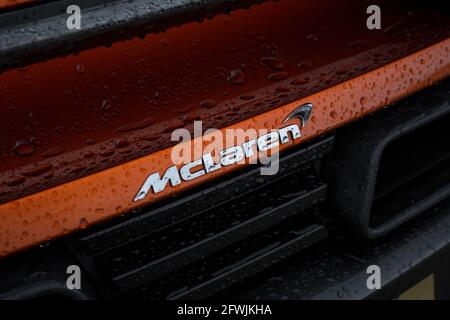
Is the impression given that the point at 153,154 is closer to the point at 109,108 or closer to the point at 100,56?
the point at 109,108

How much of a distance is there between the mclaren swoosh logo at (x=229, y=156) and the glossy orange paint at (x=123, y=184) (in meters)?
0.01

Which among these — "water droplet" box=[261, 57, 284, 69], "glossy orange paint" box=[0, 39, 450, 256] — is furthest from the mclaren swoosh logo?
"water droplet" box=[261, 57, 284, 69]

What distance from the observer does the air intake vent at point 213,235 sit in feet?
3.74

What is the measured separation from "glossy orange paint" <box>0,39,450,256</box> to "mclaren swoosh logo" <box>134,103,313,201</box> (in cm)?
Answer: 1

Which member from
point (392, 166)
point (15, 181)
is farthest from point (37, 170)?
point (392, 166)

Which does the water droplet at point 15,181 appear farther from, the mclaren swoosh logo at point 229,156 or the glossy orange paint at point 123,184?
the mclaren swoosh logo at point 229,156

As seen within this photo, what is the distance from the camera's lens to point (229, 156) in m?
1.15

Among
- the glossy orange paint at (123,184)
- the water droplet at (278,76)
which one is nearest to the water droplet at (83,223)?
the glossy orange paint at (123,184)

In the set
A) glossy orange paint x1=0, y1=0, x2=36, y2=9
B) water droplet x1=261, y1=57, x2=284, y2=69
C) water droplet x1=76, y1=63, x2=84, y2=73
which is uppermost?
glossy orange paint x1=0, y1=0, x2=36, y2=9

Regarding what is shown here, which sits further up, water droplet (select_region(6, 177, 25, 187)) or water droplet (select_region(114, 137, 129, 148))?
water droplet (select_region(114, 137, 129, 148))

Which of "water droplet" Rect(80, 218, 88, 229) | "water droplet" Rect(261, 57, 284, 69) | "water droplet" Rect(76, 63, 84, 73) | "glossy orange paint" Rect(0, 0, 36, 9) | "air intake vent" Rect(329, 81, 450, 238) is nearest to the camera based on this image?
"glossy orange paint" Rect(0, 0, 36, 9)

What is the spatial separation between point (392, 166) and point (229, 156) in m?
0.63

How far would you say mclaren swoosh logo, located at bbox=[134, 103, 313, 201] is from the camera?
1.09 m

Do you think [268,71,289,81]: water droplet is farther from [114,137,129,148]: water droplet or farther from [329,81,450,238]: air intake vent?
[114,137,129,148]: water droplet
